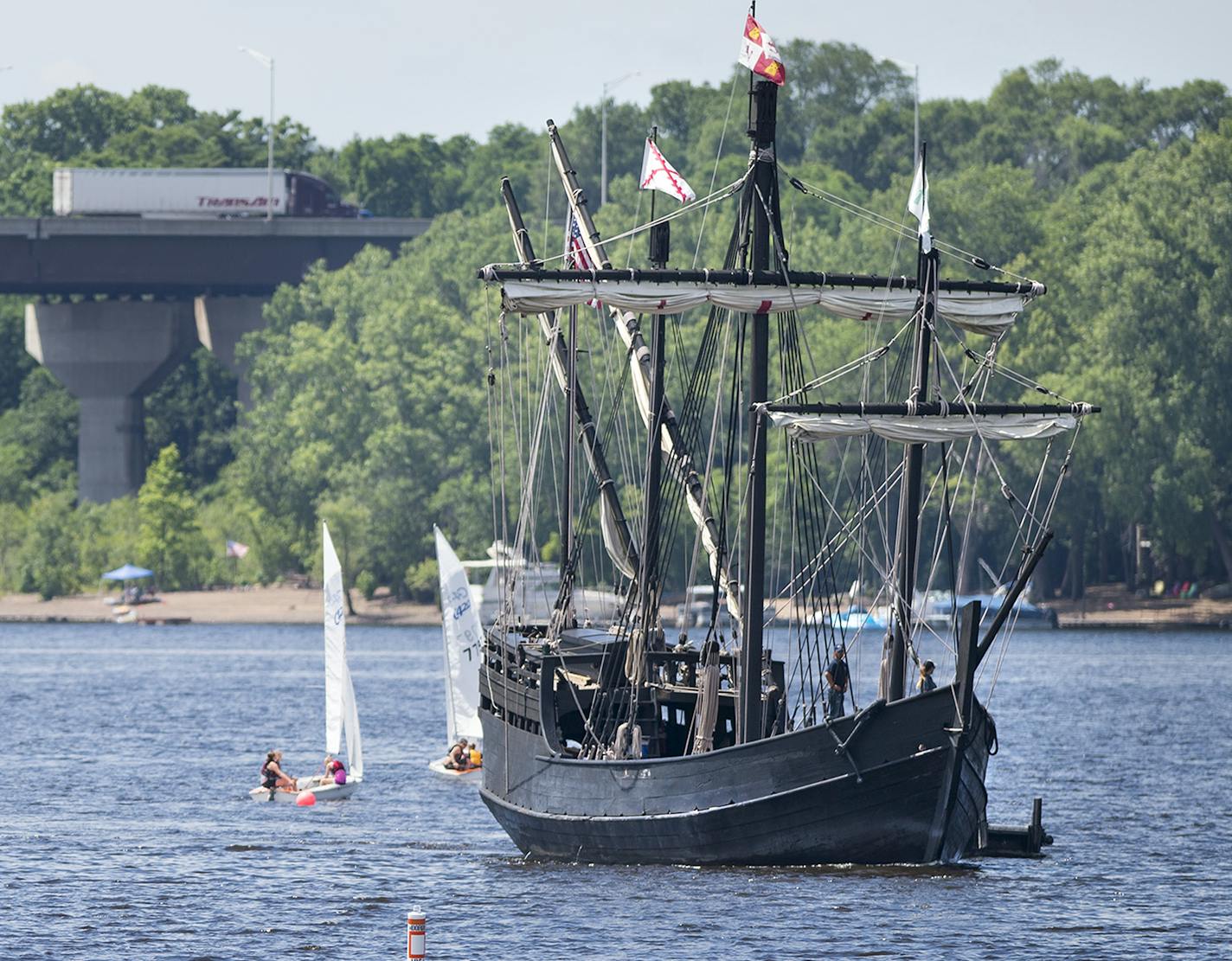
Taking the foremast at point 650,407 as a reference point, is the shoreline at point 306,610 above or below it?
below

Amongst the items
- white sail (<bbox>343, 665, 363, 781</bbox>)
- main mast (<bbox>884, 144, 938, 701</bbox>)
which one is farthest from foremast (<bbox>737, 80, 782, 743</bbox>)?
white sail (<bbox>343, 665, 363, 781</bbox>)

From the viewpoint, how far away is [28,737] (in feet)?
291

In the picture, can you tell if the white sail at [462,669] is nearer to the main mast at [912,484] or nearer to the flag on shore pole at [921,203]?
the main mast at [912,484]

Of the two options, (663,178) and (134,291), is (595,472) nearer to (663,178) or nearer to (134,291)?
(663,178)

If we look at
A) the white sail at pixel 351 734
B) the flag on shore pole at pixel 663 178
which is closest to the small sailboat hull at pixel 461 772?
the white sail at pixel 351 734

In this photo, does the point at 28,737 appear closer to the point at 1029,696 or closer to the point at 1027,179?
the point at 1029,696

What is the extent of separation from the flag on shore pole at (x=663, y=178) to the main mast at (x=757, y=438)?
6.92ft

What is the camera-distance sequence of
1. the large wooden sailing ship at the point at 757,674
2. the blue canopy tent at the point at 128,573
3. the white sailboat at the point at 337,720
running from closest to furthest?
1. the large wooden sailing ship at the point at 757,674
2. the white sailboat at the point at 337,720
3. the blue canopy tent at the point at 128,573

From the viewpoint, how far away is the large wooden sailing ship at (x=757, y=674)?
4759 cm

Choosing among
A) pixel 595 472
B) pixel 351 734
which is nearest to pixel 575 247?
pixel 595 472

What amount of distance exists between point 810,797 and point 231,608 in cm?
13201

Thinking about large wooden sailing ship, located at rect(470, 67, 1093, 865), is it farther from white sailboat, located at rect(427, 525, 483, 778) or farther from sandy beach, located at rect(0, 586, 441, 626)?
sandy beach, located at rect(0, 586, 441, 626)

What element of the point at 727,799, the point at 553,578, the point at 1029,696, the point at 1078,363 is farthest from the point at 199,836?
the point at 1078,363

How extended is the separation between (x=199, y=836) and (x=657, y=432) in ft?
46.8
